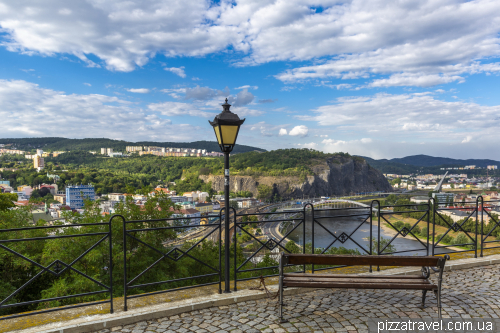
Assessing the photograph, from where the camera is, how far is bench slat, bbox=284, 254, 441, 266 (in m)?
3.20

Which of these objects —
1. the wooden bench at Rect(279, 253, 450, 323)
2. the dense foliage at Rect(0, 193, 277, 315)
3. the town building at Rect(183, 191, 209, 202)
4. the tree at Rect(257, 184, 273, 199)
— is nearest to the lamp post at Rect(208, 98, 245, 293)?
the wooden bench at Rect(279, 253, 450, 323)

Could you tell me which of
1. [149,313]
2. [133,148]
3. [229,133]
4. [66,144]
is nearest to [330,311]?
[149,313]

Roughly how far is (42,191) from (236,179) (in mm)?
51762

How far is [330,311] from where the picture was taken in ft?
11.0

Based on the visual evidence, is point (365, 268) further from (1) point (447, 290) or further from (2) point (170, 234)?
(2) point (170, 234)

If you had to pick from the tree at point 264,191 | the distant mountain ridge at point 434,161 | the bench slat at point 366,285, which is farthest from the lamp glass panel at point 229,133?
the distant mountain ridge at point 434,161

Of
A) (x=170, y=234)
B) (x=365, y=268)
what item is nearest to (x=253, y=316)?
(x=365, y=268)

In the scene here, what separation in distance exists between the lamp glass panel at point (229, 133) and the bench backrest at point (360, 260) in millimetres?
1596

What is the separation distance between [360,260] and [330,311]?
0.69 meters

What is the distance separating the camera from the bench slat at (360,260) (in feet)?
10.5

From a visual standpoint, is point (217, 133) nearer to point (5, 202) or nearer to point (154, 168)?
point (5, 202)

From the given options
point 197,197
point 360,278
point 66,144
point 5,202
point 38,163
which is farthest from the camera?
point 66,144

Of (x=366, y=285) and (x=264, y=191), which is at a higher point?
(x=366, y=285)

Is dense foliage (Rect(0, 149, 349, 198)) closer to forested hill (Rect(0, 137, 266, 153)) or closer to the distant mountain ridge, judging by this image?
forested hill (Rect(0, 137, 266, 153))
